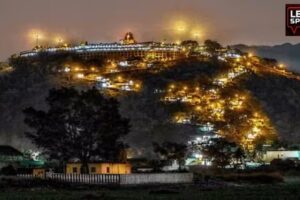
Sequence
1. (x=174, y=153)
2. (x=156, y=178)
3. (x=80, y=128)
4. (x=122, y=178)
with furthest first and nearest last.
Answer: (x=174, y=153)
(x=80, y=128)
(x=156, y=178)
(x=122, y=178)

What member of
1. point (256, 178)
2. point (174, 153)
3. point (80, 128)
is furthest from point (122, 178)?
point (174, 153)

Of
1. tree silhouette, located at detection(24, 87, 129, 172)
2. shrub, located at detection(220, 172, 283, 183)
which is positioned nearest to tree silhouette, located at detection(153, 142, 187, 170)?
shrub, located at detection(220, 172, 283, 183)

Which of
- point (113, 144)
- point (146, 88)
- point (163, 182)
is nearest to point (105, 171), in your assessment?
point (113, 144)

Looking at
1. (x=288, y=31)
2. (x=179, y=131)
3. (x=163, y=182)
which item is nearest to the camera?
(x=288, y=31)

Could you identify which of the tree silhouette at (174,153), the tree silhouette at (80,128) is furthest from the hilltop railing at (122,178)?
the tree silhouette at (174,153)

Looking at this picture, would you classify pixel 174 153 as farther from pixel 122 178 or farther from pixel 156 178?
pixel 122 178

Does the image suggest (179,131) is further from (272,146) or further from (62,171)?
(62,171)

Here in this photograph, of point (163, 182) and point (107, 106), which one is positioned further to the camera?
point (107, 106)

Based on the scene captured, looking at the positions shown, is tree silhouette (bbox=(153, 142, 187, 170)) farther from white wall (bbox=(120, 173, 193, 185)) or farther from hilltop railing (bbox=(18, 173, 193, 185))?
hilltop railing (bbox=(18, 173, 193, 185))
